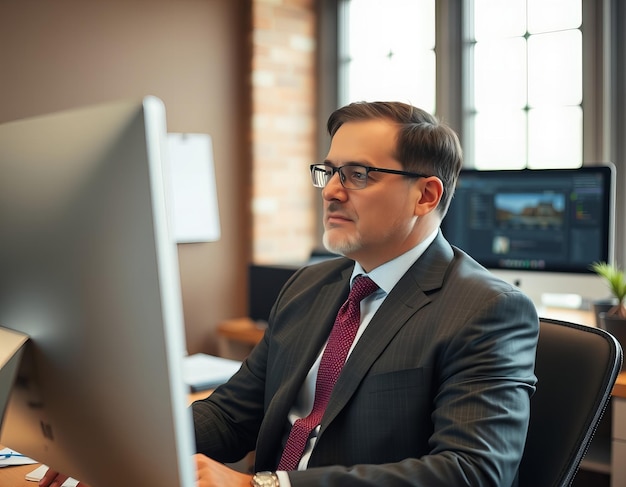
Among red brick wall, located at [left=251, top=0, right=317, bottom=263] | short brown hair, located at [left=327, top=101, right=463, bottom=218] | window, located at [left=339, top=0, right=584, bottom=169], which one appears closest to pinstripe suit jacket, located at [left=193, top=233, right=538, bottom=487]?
short brown hair, located at [left=327, top=101, right=463, bottom=218]

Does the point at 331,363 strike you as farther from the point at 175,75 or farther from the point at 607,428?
the point at 175,75

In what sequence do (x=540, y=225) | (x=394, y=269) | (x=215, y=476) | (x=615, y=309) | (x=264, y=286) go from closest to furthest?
(x=215, y=476), (x=394, y=269), (x=615, y=309), (x=540, y=225), (x=264, y=286)

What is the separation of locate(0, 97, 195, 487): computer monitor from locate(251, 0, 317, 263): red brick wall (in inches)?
105

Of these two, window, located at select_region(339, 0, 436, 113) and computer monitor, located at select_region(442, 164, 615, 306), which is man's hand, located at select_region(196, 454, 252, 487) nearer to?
computer monitor, located at select_region(442, 164, 615, 306)

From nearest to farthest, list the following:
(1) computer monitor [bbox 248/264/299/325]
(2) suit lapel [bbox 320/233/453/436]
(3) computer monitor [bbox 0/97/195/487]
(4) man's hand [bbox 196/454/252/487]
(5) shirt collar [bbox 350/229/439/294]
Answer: (3) computer monitor [bbox 0/97/195/487], (4) man's hand [bbox 196/454/252/487], (2) suit lapel [bbox 320/233/453/436], (5) shirt collar [bbox 350/229/439/294], (1) computer monitor [bbox 248/264/299/325]

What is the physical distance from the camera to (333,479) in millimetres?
1159

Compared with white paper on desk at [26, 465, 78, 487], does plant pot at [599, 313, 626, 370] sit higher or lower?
higher

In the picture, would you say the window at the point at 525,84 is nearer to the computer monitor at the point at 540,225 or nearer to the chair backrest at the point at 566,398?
the computer monitor at the point at 540,225

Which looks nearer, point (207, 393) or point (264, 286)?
point (207, 393)

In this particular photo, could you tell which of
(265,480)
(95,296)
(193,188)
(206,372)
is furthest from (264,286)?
(95,296)

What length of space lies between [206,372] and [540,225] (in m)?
1.31

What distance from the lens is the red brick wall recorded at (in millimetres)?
3582

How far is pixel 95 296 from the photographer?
788 millimetres

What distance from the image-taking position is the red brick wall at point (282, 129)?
141 inches
